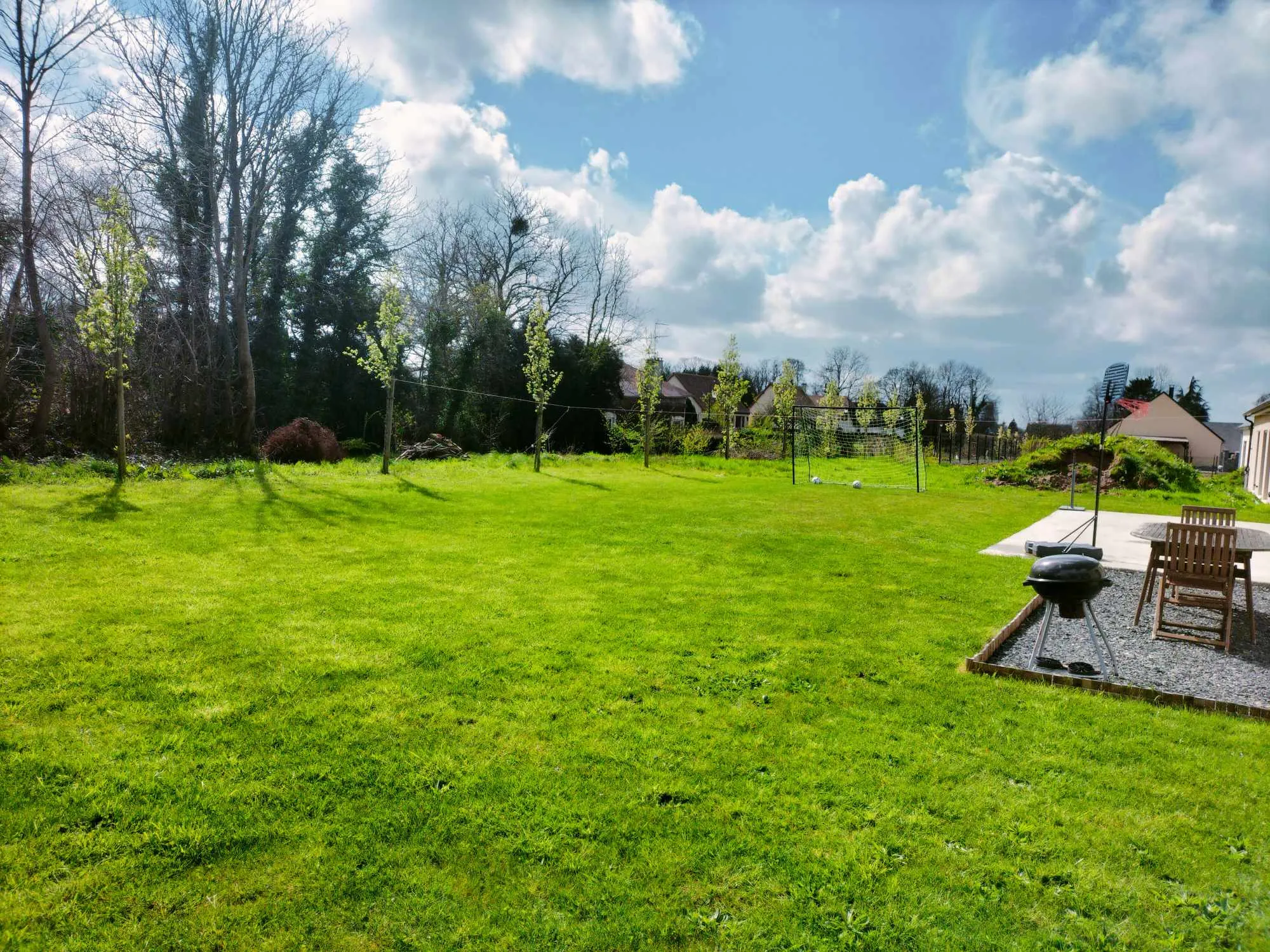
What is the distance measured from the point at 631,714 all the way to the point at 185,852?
203cm

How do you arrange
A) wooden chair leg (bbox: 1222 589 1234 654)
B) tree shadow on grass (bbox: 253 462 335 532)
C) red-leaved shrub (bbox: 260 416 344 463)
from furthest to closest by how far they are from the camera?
1. red-leaved shrub (bbox: 260 416 344 463)
2. tree shadow on grass (bbox: 253 462 335 532)
3. wooden chair leg (bbox: 1222 589 1234 654)

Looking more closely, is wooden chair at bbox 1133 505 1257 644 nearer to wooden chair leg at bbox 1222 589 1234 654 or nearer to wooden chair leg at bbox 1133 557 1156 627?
wooden chair leg at bbox 1133 557 1156 627

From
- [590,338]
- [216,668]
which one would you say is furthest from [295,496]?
[590,338]

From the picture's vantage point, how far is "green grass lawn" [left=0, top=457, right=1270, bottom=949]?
224 centimetres

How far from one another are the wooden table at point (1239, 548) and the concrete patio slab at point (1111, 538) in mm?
558

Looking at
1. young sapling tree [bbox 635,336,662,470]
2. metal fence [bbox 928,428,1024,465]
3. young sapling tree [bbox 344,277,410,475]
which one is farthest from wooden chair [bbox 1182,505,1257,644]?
metal fence [bbox 928,428,1024,465]

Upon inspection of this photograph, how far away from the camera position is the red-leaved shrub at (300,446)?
54.7ft

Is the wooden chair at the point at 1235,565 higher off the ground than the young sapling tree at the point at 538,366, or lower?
lower

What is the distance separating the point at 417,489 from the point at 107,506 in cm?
464

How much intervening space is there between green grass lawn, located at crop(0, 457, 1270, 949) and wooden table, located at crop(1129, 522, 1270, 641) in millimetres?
1169

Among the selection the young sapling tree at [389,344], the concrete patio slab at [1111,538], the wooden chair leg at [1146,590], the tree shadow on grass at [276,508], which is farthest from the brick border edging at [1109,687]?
the young sapling tree at [389,344]

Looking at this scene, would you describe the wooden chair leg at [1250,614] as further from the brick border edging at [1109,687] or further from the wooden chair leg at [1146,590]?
the brick border edging at [1109,687]

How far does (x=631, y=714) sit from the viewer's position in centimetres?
364

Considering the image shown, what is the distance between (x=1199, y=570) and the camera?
17.9ft
